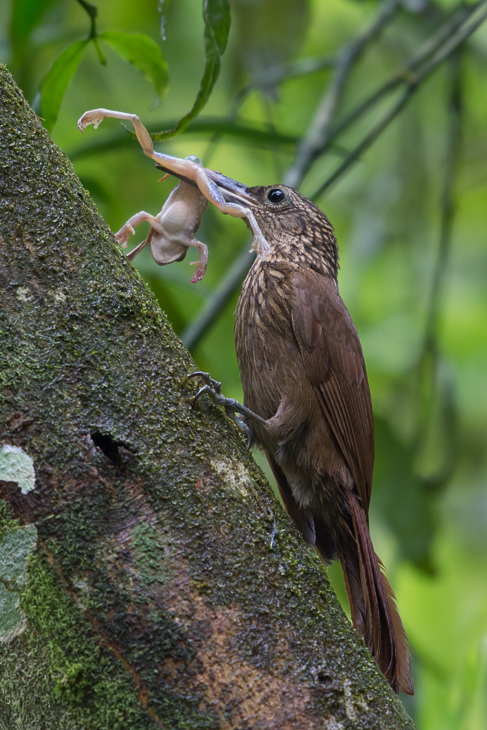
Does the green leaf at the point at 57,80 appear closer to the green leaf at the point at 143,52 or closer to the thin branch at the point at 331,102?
the green leaf at the point at 143,52

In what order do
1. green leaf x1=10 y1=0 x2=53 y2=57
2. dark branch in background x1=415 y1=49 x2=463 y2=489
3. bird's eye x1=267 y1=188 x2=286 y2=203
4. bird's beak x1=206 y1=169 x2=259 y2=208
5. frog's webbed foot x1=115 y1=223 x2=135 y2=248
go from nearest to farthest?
frog's webbed foot x1=115 y1=223 x2=135 y2=248 → green leaf x1=10 y1=0 x2=53 y2=57 → bird's beak x1=206 y1=169 x2=259 y2=208 → bird's eye x1=267 y1=188 x2=286 y2=203 → dark branch in background x1=415 y1=49 x2=463 y2=489

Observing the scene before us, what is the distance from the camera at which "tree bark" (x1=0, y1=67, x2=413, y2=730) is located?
4.06 feet

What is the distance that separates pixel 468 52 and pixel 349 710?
136 inches

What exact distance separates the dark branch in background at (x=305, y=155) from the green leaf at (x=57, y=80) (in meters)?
0.96

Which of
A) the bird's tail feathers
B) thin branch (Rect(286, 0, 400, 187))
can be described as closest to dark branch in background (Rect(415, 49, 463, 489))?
thin branch (Rect(286, 0, 400, 187))

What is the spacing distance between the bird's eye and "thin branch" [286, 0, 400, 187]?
0.05m

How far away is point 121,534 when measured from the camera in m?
1.29

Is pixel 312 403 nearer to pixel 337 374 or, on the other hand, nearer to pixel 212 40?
pixel 337 374

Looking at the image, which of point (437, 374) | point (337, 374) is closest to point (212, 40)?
point (337, 374)

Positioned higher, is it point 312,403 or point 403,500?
point 403,500

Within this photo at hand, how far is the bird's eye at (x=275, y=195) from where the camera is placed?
116 inches

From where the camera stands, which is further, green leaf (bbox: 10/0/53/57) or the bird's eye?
the bird's eye

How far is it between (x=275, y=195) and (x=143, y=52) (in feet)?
3.22

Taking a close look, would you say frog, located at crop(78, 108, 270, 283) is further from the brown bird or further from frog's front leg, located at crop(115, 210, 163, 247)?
the brown bird
